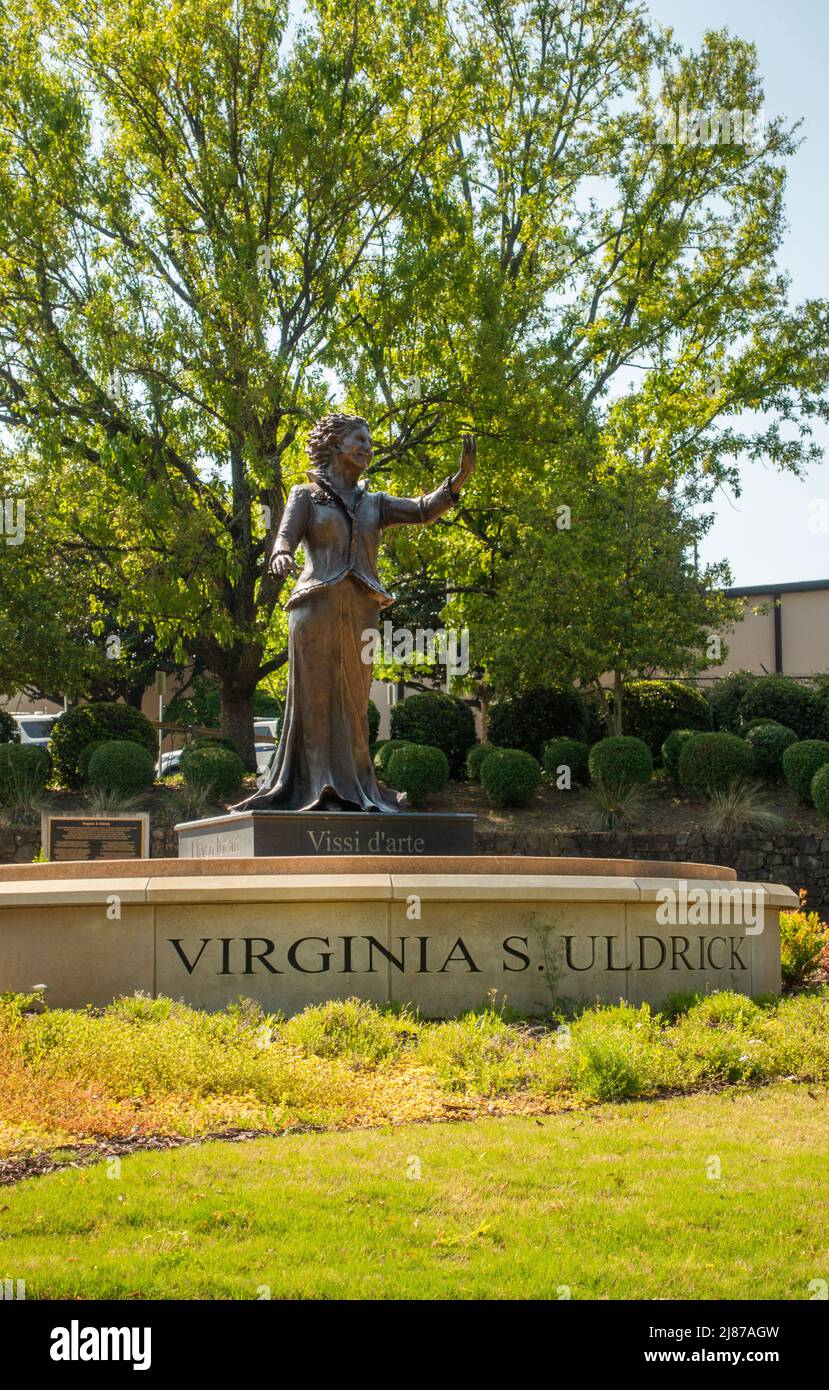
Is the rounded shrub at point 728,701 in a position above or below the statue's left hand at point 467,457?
below

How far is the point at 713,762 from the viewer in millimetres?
22797

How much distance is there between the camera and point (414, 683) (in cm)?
3070

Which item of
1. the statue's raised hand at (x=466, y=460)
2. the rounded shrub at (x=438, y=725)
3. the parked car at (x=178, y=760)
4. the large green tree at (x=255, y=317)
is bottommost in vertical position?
the parked car at (x=178, y=760)

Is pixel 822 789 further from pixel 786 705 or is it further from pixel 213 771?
pixel 213 771

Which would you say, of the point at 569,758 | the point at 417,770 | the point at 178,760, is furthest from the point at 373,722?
the point at 417,770

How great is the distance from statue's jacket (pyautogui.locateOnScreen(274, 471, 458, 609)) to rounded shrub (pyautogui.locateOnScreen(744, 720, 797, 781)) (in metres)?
14.2

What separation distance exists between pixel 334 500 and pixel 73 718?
44.1ft

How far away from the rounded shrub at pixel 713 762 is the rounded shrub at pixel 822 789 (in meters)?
1.37

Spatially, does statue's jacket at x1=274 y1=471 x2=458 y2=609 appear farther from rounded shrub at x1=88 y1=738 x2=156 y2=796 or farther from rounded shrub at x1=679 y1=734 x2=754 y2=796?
rounded shrub at x1=679 y1=734 x2=754 y2=796

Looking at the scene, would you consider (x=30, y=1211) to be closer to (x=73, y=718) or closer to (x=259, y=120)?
(x=73, y=718)

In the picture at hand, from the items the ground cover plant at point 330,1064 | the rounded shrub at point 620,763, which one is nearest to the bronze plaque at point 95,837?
the ground cover plant at point 330,1064

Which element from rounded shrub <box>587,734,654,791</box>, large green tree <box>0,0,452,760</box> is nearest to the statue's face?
large green tree <box>0,0,452,760</box>

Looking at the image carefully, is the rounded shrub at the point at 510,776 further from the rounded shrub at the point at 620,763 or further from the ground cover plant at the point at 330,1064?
the ground cover plant at the point at 330,1064

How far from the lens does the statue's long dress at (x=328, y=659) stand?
34.7 ft
